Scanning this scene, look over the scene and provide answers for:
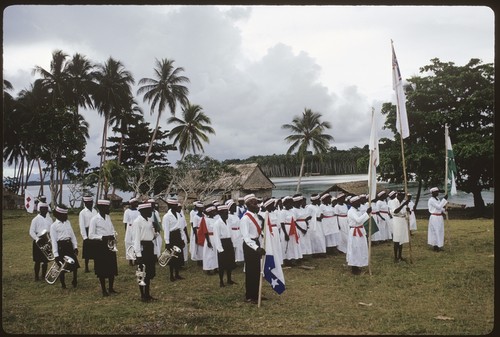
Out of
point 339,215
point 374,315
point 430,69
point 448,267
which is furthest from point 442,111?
point 374,315

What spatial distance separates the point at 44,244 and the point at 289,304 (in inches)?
231

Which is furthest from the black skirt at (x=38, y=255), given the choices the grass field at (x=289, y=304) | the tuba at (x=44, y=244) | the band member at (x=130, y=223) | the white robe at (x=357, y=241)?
the white robe at (x=357, y=241)

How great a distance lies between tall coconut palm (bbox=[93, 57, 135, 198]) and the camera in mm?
37344

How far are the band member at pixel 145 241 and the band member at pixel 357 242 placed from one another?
475 centimetres

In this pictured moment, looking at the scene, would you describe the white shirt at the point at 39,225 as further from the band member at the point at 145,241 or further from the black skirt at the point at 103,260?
the band member at the point at 145,241

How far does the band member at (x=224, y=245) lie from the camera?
9.12 meters

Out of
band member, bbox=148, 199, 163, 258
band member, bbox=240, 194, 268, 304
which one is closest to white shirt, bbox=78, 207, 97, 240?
band member, bbox=148, 199, 163, 258

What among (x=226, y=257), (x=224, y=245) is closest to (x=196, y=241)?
(x=224, y=245)

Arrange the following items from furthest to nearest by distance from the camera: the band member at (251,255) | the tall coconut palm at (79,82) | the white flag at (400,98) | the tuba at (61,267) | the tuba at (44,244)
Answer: the tall coconut palm at (79,82)
the white flag at (400,98)
the tuba at (44,244)
the tuba at (61,267)
the band member at (251,255)

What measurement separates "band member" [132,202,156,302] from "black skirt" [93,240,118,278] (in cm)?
88

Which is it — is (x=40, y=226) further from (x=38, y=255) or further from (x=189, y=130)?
(x=189, y=130)

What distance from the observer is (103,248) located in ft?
27.6

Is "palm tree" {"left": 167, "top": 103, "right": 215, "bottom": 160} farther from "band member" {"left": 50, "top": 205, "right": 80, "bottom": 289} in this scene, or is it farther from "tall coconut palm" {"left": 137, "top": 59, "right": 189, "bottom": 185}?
"band member" {"left": 50, "top": 205, "right": 80, "bottom": 289}

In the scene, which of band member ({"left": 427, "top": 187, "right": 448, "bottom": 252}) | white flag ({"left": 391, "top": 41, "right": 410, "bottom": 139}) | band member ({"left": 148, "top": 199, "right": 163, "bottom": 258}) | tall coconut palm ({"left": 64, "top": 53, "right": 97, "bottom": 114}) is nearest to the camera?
band member ({"left": 148, "top": 199, "right": 163, "bottom": 258})
